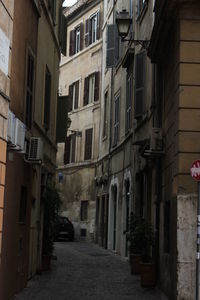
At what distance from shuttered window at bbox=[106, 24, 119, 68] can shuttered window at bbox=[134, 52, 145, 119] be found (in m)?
6.93

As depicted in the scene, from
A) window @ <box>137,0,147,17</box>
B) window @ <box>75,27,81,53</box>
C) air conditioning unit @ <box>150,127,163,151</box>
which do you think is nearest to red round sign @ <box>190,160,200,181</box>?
air conditioning unit @ <box>150,127,163,151</box>

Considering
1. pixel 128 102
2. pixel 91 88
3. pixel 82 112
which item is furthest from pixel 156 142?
pixel 82 112

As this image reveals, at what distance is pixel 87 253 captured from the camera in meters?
22.5

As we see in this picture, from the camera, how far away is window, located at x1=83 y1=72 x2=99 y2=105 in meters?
30.2

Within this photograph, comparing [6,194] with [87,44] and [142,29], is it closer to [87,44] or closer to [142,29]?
[142,29]

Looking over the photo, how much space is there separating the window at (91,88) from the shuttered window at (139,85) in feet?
42.2

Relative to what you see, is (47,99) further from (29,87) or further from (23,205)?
(23,205)

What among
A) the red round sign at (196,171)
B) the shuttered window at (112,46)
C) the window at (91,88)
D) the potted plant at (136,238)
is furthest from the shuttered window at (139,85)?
the window at (91,88)

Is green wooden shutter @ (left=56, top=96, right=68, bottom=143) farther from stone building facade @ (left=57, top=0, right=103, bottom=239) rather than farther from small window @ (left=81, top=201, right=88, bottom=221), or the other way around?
small window @ (left=81, top=201, right=88, bottom=221)

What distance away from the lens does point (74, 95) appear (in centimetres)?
3353

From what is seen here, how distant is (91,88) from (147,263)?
63.2 feet

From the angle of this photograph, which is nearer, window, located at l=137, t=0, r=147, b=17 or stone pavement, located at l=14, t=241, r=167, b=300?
stone pavement, located at l=14, t=241, r=167, b=300

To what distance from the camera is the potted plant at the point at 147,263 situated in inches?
501

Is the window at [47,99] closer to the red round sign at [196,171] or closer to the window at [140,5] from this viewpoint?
the window at [140,5]
